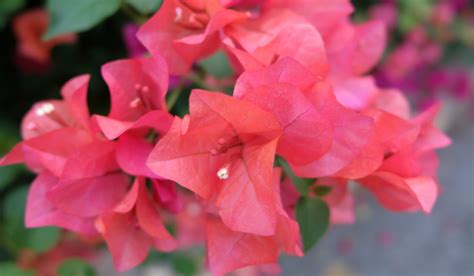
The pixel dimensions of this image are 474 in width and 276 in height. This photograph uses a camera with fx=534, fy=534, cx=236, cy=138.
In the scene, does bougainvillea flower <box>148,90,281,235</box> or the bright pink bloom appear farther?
the bright pink bloom

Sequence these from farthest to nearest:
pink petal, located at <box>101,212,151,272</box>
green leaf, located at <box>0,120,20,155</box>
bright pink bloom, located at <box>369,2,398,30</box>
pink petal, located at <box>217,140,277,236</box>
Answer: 1. bright pink bloom, located at <box>369,2,398,30</box>
2. green leaf, located at <box>0,120,20,155</box>
3. pink petal, located at <box>101,212,151,272</box>
4. pink petal, located at <box>217,140,277,236</box>

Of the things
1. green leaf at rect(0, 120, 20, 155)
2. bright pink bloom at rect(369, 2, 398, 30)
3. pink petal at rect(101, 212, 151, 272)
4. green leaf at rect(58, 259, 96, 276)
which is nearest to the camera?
pink petal at rect(101, 212, 151, 272)

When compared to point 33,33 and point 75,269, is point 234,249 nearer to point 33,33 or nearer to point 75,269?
point 75,269

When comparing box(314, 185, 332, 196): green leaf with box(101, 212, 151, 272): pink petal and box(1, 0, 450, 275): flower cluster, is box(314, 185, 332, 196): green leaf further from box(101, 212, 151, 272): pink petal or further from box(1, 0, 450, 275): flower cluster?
box(101, 212, 151, 272): pink petal

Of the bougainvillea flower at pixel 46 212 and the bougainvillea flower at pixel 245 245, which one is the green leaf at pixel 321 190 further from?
the bougainvillea flower at pixel 46 212

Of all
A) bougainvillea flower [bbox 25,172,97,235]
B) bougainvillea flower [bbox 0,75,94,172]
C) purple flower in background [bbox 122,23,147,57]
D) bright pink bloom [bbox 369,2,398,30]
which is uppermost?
bougainvillea flower [bbox 0,75,94,172]

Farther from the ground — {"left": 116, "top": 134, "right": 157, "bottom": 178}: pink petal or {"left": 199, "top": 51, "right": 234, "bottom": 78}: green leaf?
{"left": 116, "top": 134, "right": 157, "bottom": 178}: pink petal

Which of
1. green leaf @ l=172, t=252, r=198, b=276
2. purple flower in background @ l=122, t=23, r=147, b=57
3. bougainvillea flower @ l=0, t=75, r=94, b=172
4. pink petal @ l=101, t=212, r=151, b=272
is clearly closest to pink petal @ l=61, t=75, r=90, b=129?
bougainvillea flower @ l=0, t=75, r=94, b=172
